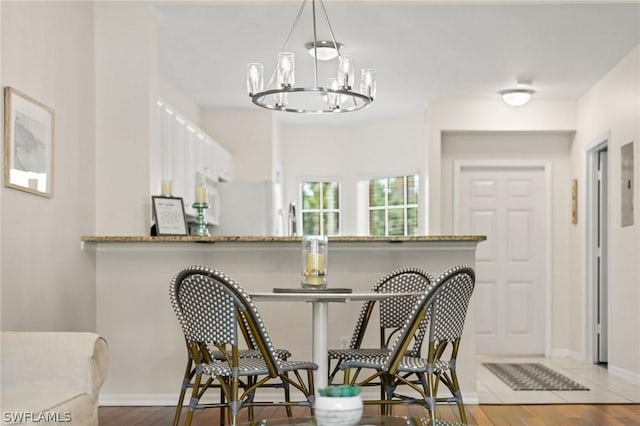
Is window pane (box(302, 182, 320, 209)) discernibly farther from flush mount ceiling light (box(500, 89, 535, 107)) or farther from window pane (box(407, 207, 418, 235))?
flush mount ceiling light (box(500, 89, 535, 107))

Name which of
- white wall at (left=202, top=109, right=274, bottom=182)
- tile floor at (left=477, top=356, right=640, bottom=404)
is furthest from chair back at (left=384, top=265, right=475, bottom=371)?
white wall at (left=202, top=109, right=274, bottom=182)

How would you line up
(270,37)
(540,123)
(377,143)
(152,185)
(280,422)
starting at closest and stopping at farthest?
(280,422)
(152,185)
(270,37)
(540,123)
(377,143)

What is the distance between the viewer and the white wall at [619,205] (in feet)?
20.0

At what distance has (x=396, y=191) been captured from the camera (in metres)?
9.21

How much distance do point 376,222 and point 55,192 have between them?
5.36 m

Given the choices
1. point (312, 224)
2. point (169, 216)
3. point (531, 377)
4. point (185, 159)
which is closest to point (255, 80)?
point (169, 216)

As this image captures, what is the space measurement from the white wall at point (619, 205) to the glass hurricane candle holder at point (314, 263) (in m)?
3.08

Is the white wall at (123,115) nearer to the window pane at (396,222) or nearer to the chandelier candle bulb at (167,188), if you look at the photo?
the chandelier candle bulb at (167,188)

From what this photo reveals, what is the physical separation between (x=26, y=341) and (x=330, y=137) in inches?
258

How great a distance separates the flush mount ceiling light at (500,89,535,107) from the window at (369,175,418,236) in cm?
168

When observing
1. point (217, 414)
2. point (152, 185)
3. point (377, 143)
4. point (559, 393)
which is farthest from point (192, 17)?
point (377, 143)

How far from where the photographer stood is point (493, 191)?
27.1ft

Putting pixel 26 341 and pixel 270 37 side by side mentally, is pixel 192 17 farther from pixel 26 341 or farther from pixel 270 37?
pixel 26 341

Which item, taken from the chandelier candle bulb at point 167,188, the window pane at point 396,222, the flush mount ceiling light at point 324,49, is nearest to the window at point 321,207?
the window pane at point 396,222
